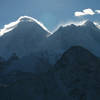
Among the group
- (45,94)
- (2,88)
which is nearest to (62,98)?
(45,94)

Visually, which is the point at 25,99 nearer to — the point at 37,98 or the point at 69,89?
the point at 37,98

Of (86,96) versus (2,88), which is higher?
(2,88)

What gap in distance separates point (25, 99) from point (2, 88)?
23.7 m

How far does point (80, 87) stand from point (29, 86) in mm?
35354

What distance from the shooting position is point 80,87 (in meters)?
200

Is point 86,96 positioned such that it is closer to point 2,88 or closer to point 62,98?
point 62,98

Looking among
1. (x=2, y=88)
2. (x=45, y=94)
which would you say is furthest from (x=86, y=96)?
(x=2, y=88)

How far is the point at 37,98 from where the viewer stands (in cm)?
17962

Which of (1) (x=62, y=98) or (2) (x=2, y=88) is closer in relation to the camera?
(1) (x=62, y=98)

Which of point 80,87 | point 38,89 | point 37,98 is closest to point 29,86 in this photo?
point 38,89

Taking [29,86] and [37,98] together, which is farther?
[29,86]

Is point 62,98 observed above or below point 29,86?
below

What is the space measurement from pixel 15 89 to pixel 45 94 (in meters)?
21.7

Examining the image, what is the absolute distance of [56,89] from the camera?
194625 millimetres
